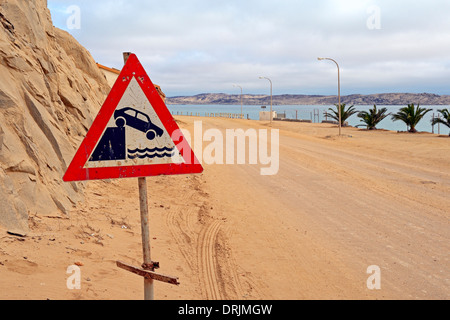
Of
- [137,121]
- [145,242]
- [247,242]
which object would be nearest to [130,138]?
[137,121]

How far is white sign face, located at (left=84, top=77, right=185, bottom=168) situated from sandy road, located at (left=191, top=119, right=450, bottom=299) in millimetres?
2665

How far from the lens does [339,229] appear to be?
323 inches

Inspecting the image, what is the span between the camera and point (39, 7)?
11719 mm

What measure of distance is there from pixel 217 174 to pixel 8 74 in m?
8.14

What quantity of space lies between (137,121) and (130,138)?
0.16m

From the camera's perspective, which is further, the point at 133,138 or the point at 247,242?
the point at 247,242

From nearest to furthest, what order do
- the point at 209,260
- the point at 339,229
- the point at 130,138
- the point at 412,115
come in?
the point at 130,138, the point at 209,260, the point at 339,229, the point at 412,115

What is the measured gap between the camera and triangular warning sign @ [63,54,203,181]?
3461 millimetres

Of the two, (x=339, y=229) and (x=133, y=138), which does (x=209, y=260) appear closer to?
(x=339, y=229)

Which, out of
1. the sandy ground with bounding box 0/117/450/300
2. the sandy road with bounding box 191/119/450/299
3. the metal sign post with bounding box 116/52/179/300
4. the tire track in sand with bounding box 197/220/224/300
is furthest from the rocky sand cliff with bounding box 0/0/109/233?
the sandy road with bounding box 191/119/450/299

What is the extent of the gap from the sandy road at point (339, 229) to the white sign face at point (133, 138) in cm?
267

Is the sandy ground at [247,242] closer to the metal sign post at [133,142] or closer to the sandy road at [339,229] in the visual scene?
the sandy road at [339,229]
